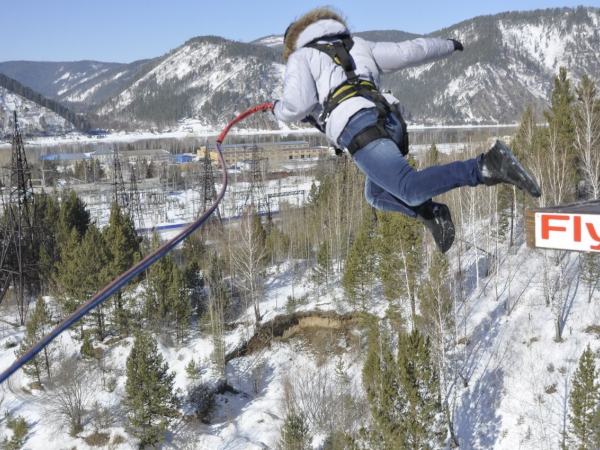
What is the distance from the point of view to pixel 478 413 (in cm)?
1666

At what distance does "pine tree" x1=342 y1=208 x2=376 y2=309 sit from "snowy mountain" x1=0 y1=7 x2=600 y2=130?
4789 inches

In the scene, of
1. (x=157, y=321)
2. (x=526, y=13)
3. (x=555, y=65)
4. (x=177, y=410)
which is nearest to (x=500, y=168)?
(x=177, y=410)

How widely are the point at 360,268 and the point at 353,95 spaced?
1901cm

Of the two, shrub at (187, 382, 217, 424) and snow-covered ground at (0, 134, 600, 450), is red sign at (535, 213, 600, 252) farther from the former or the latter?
shrub at (187, 382, 217, 424)

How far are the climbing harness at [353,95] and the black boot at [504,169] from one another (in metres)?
0.51

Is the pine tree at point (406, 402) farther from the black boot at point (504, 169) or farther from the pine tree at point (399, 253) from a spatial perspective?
the black boot at point (504, 169)

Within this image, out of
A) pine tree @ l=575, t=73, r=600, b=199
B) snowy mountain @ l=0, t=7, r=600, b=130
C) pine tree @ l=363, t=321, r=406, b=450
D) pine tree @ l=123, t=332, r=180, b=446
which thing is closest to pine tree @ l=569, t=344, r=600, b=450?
pine tree @ l=363, t=321, r=406, b=450

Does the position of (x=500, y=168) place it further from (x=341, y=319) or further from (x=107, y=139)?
(x=107, y=139)

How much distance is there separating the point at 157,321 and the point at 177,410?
5289 millimetres

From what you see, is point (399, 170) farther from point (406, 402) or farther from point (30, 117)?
point (30, 117)

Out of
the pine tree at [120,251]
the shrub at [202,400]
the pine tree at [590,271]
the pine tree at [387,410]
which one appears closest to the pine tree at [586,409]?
the pine tree at [387,410]

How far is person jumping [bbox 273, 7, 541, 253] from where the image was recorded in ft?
7.74

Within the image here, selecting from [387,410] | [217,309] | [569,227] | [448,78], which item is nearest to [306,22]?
[569,227]

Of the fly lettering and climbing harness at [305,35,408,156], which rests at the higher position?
climbing harness at [305,35,408,156]
